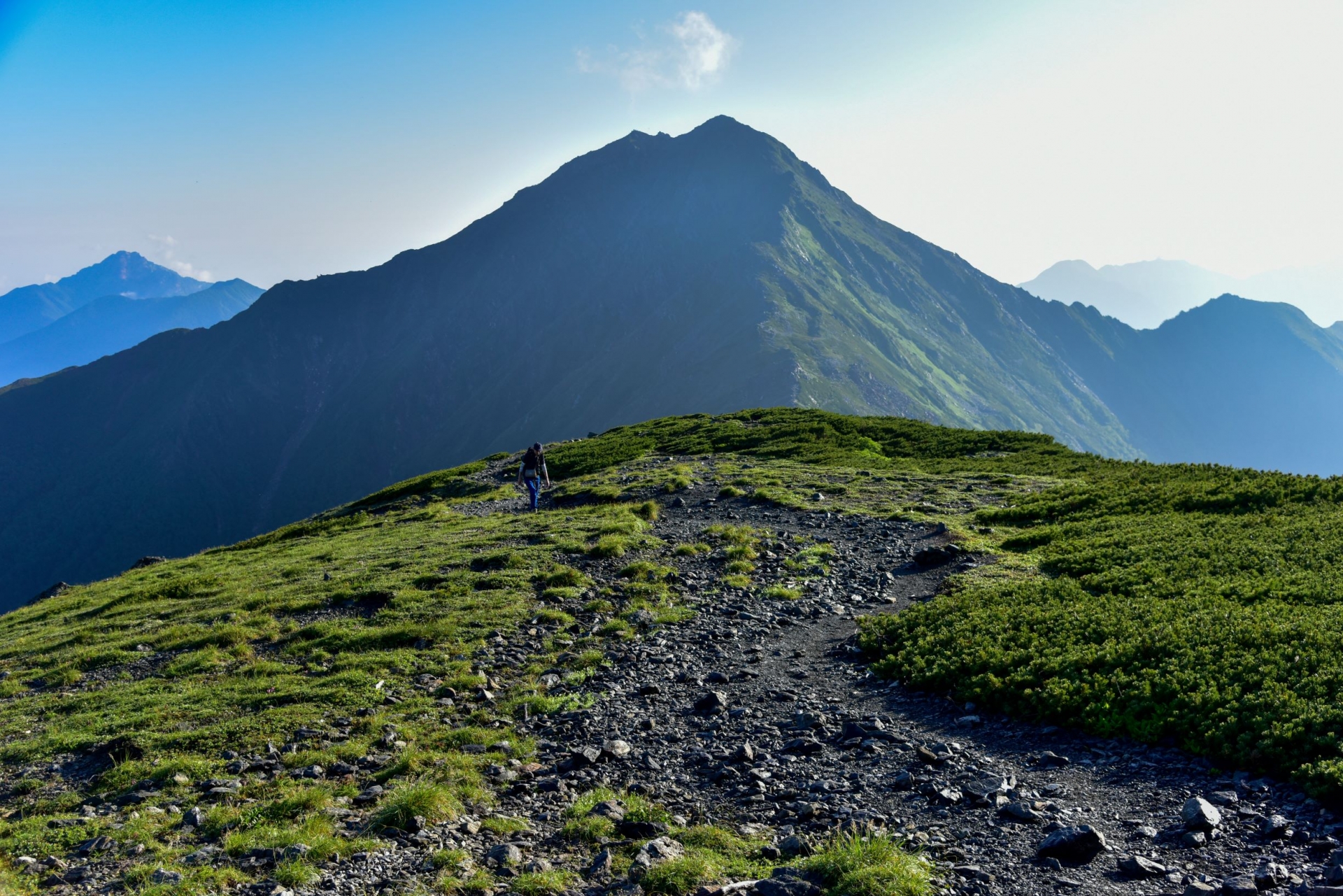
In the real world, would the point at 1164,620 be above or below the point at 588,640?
above

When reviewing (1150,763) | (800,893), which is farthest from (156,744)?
(1150,763)

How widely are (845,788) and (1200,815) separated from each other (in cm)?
433

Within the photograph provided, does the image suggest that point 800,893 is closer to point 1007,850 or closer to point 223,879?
point 1007,850

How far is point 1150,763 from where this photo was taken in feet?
34.6

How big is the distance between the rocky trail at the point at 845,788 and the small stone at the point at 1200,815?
0.03 metres

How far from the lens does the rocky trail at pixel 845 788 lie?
8.23m

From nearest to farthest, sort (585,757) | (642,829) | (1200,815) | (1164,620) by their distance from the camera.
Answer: (1200,815), (642,829), (585,757), (1164,620)

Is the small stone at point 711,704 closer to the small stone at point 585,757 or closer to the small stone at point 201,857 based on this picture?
the small stone at point 585,757

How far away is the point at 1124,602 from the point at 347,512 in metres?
53.3

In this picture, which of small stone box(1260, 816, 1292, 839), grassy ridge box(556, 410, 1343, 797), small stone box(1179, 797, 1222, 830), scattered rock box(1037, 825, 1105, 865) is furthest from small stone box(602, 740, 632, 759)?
small stone box(1260, 816, 1292, 839)

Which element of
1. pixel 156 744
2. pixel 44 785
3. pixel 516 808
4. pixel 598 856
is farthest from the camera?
pixel 156 744

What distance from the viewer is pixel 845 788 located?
417 inches

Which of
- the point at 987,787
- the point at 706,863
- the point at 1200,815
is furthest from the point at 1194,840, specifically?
the point at 706,863

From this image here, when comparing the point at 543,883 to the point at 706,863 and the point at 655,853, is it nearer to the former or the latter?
the point at 655,853
